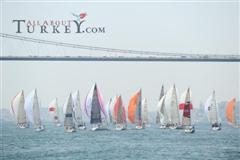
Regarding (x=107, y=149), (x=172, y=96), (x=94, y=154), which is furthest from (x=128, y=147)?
(x=172, y=96)

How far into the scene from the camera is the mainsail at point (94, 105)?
137ft

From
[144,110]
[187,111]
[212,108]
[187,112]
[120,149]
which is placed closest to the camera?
[120,149]

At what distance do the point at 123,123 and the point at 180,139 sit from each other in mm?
7502

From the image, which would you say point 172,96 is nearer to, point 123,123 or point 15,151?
point 123,123

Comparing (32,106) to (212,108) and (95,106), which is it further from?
(212,108)

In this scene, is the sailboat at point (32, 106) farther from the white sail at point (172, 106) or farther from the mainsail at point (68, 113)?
the white sail at point (172, 106)

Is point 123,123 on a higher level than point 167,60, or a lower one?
lower

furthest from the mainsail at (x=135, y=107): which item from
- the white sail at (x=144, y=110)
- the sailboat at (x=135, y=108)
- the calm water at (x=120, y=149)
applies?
the calm water at (x=120, y=149)

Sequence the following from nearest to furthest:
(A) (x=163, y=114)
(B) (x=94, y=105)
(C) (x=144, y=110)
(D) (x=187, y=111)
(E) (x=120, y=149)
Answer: (E) (x=120, y=149) < (B) (x=94, y=105) < (D) (x=187, y=111) < (A) (x=163, y=114) < (C) (x=144, y=110)

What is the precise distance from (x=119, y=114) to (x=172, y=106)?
354cm

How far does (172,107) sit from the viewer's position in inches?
1757

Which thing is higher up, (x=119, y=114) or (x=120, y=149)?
(x=119, y=114)

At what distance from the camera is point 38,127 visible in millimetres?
48094

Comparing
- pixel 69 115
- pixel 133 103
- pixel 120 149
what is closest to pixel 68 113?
pixel 69 115
